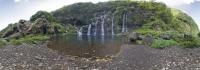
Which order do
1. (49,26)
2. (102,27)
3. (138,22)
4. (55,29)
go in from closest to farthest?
(49,26) → (55,29) → (138,22) → (102,27)

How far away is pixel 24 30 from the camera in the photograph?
12344cm

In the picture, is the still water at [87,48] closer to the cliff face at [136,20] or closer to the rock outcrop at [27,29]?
the rock outcrop at [27,29]

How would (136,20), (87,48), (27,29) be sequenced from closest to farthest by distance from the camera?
1. (87,48)
2. (27,29)
3. (136,20)

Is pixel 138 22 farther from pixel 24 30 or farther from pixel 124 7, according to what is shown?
pixel 24 30

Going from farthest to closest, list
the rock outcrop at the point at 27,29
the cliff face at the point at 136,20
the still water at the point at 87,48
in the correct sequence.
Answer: the cliff face at the point at 136,20 < the rock outcrop at the point at 27,29 < the still water at the point at 87,48

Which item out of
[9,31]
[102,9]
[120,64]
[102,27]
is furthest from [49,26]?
[120,64]

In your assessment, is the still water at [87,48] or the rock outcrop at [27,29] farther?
the rock outcrop at [27,29]

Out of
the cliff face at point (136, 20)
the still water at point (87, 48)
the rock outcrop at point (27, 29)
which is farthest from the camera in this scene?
the cliff face at point (136, 20)

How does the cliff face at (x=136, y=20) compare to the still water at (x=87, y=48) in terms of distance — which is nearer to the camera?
the still water at (x=87, y=48)

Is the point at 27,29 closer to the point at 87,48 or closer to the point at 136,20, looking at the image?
the point at 136,20

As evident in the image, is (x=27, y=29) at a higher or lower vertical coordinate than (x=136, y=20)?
higher

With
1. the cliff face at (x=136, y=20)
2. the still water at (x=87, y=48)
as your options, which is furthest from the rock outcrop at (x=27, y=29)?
the still water at (x=87, y=48)

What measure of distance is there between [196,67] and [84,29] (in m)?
151

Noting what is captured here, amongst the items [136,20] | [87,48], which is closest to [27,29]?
[136,20]
